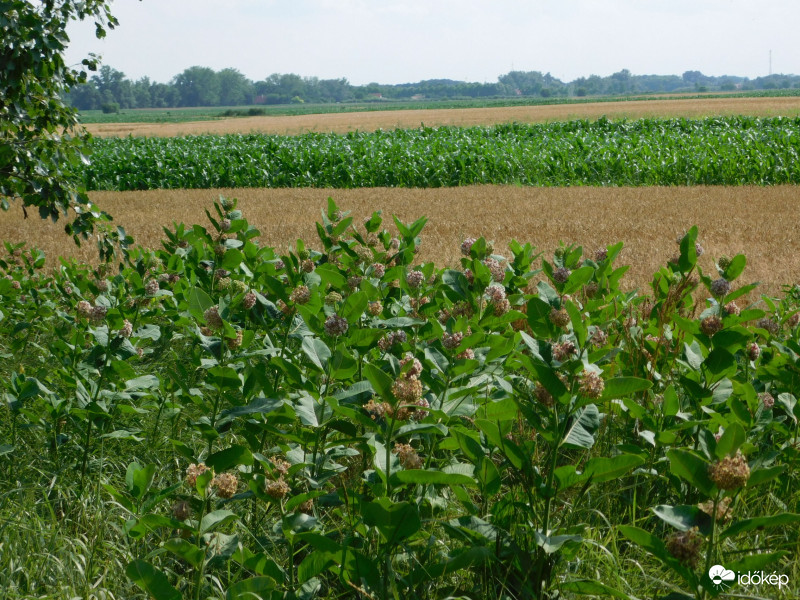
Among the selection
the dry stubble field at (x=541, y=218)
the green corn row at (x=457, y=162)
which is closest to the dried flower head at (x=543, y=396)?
the dry stubble field at (x=541, y=218)

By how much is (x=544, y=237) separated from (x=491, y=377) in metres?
8.25

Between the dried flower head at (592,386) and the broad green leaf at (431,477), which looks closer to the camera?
the broad green leaf at (431,477)

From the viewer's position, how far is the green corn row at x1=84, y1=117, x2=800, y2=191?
60.0ft

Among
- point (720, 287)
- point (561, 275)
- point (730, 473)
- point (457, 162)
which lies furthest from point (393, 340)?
point (457, 162)

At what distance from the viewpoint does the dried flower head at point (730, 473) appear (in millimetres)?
1332

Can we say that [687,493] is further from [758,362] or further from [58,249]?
[58,249]

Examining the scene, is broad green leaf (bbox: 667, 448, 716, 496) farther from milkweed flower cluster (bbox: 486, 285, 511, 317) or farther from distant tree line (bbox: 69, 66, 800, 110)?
distant tree line (bbox: 69, 66, 800, 110)

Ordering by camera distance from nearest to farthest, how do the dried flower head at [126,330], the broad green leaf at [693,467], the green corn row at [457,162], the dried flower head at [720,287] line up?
the broad green leaf at [693,467] → the dried flower head at [720,287] → the dried flower head at [126,330] → the green corn row at [457,162]

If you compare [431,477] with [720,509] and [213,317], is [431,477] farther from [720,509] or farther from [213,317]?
[213,317]

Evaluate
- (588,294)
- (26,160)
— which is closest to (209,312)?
(588,294)

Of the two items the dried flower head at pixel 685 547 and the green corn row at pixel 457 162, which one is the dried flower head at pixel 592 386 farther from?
the green corn row at pixel 457 162

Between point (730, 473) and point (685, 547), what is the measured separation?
22 cm

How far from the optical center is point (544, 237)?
34.4 ft

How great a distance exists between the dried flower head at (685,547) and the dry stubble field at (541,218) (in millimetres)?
6186
